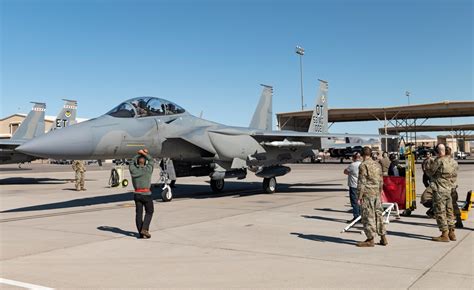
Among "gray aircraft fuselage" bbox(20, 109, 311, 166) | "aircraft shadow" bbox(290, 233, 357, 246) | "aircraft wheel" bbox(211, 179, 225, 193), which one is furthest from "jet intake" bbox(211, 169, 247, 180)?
"aircraft shadow" bbox(290, 233, 357, 246)

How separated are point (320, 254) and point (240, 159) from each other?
315 inches

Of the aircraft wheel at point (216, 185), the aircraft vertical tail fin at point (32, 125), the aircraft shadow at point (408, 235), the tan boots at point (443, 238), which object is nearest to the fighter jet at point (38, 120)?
the aircraft vertical tail fin at point (32, 125)

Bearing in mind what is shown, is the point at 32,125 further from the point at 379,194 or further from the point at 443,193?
the point at 443,193

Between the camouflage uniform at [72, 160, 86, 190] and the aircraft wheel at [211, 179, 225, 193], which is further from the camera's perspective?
the camouflage uniform at [72, 160, 86, 190]

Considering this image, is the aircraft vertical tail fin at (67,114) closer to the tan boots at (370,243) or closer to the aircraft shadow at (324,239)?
the aircraft shadow at (324,239)

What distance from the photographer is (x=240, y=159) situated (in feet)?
45.3

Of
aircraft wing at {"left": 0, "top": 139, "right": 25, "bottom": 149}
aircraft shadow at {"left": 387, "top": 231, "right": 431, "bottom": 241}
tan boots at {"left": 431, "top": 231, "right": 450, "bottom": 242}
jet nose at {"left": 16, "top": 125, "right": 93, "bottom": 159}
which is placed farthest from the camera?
aircraft wing at {"left": 0, "top": 139, "right": 25, "bottom": 149}

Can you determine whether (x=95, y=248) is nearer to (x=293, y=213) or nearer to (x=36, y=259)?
(x=36, y=259)

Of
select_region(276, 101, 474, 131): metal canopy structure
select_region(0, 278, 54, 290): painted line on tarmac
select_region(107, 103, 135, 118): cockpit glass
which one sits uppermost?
select_region(276, 101, 474, 131): metal canopy structure

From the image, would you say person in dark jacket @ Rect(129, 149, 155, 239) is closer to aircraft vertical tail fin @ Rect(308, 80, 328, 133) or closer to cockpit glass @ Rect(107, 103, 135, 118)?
cockpit glass @ Rect(107, 103, 135, 118)

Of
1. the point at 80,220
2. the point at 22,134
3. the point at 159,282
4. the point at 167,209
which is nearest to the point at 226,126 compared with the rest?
the point at 167,209

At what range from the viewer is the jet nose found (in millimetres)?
8891

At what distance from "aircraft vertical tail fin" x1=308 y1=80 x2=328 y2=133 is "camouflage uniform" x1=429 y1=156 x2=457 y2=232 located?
11.4m

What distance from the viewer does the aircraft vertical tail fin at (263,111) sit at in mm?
18094
